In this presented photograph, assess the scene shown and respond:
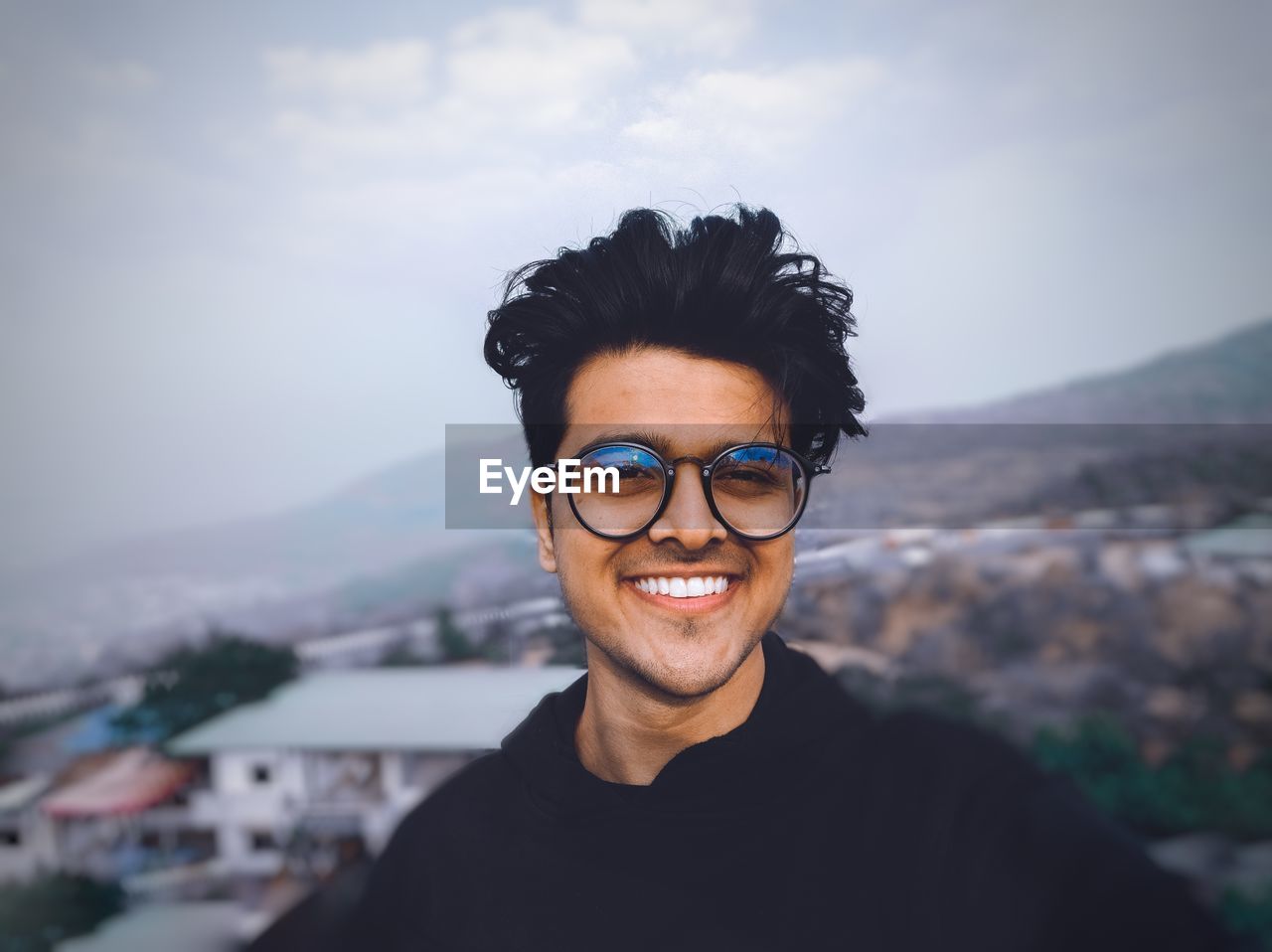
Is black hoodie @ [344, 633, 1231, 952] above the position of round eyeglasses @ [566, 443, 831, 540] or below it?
below

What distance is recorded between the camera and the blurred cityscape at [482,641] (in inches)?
64.1

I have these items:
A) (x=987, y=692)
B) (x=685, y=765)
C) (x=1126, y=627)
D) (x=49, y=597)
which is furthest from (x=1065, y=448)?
(x=49, y=597)

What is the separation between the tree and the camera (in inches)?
65.8

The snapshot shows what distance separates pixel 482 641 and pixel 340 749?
1.21ft

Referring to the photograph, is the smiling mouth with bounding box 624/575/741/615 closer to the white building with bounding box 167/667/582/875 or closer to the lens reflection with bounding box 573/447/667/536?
the lens reflection with bounding box 573/447/667/536

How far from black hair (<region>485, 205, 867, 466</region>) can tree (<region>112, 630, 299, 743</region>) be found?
74 centimetres

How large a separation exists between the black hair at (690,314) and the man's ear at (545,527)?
0.27 feet

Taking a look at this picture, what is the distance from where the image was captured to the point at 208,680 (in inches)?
66.6

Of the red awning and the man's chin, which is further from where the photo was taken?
the red awning

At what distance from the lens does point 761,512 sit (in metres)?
1.50

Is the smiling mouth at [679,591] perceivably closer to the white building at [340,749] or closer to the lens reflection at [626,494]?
the lens reflection at [626,494]

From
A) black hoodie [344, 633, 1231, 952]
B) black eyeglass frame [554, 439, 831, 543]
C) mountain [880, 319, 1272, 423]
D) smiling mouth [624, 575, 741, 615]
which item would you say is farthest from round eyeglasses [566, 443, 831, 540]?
mountain [880, 319, 1272, 423]

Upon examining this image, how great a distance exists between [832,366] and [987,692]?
2.43ft

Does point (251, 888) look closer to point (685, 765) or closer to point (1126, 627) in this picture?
point (685, 765)
